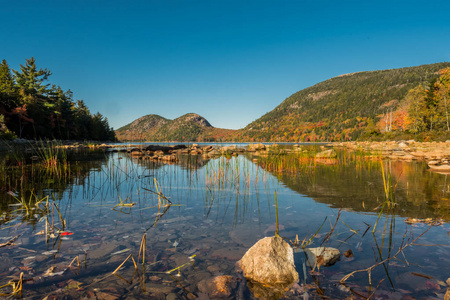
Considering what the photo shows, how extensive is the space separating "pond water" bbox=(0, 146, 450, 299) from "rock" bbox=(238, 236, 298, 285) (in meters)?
0.14

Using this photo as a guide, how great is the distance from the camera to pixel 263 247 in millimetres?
3156

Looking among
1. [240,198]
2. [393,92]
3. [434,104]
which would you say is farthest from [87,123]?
[393,92]

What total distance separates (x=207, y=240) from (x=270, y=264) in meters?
1.51

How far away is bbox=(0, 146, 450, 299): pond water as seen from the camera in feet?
9.15

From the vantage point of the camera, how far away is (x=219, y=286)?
282 centimetres

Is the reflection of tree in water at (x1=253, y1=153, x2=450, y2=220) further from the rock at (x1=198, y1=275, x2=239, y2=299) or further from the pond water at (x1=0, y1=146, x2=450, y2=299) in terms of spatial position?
the rock at (x1=198, y1=275, x2=239, y2=299)

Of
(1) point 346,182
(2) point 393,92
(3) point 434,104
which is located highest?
(2) point 393,92

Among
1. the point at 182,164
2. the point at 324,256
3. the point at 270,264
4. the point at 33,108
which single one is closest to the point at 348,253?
the point at 324,256

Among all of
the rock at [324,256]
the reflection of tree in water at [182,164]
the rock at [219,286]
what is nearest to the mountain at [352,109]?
the reflection of tree in water at [182,164]

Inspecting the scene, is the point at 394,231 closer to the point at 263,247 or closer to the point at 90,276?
the point at 263,247

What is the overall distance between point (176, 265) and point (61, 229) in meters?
2.80

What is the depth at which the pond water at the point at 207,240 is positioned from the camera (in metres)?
2.79

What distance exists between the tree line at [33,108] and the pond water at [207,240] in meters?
42.2

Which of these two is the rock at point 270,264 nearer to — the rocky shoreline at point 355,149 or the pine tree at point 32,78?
the rocky shoreline at point 355,149
